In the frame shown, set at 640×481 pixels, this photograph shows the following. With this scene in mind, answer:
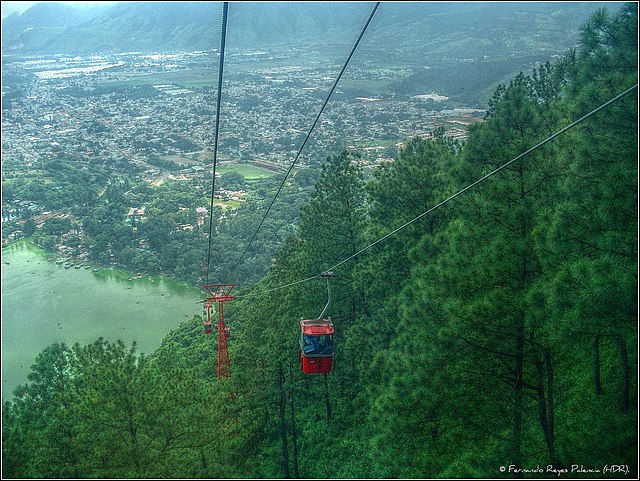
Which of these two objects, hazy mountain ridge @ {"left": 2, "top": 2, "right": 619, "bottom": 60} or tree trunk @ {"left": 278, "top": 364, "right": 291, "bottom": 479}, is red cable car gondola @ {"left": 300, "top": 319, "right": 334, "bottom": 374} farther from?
hazy mountain ridge @ {"left": 2, "top": 2, "right": 619, "bottom": 60}

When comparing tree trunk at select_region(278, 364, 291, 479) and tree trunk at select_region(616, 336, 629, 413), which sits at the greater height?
tree trunk at select_region(616, 336, 629, 413)

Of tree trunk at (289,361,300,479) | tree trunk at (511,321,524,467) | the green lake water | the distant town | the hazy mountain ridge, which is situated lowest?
the green lake water

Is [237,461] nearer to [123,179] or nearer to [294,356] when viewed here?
[294,356]

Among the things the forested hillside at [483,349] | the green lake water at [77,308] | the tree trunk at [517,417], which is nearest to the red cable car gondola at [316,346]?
the forested hillside at [483,349]

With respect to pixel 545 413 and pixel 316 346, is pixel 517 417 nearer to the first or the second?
pixel 545 413

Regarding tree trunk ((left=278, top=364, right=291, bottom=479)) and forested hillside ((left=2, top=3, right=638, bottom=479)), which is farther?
tree trunk ((left=278, top=364, right=291, bottom=479))

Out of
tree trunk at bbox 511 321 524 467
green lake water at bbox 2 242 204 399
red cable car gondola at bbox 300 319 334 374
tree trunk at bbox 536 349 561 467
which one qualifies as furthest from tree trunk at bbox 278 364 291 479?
green lake water at bbox 2 242 204 399

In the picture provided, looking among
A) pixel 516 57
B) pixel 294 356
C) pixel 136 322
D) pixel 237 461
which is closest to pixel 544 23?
pixel 516 57
